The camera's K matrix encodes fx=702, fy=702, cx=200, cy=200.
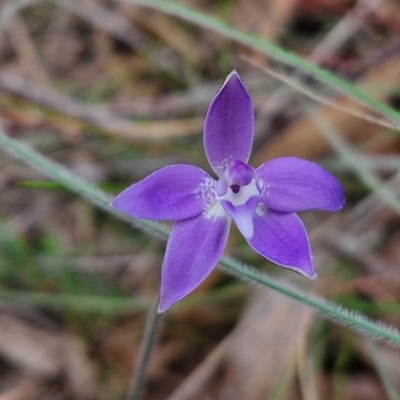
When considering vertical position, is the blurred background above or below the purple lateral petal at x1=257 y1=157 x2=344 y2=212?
above

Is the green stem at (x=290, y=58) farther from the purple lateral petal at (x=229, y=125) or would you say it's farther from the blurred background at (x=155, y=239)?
the purple lateral petal at (x=229, y=125)

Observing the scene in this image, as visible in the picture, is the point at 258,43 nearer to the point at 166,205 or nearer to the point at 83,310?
the point at 166,205

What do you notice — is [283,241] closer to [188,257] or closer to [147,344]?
[188,257]

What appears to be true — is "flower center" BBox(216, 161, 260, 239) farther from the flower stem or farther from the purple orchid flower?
the flower stem

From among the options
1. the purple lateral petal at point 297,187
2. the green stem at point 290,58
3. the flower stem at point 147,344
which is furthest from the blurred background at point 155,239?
the purple lateral petal at point 297,187

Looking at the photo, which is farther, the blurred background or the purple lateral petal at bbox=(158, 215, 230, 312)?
the blurred background

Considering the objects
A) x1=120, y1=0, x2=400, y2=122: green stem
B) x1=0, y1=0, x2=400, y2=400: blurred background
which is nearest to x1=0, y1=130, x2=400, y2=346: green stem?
x1=0, y1=0, x2=400, y2=400: blurred background

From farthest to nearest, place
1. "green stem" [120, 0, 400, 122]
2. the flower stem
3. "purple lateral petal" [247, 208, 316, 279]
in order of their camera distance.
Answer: "green stem" [120, 0, 400, 122], the flower stem, "purple lateral petal" [247, 208, 316, 279]
